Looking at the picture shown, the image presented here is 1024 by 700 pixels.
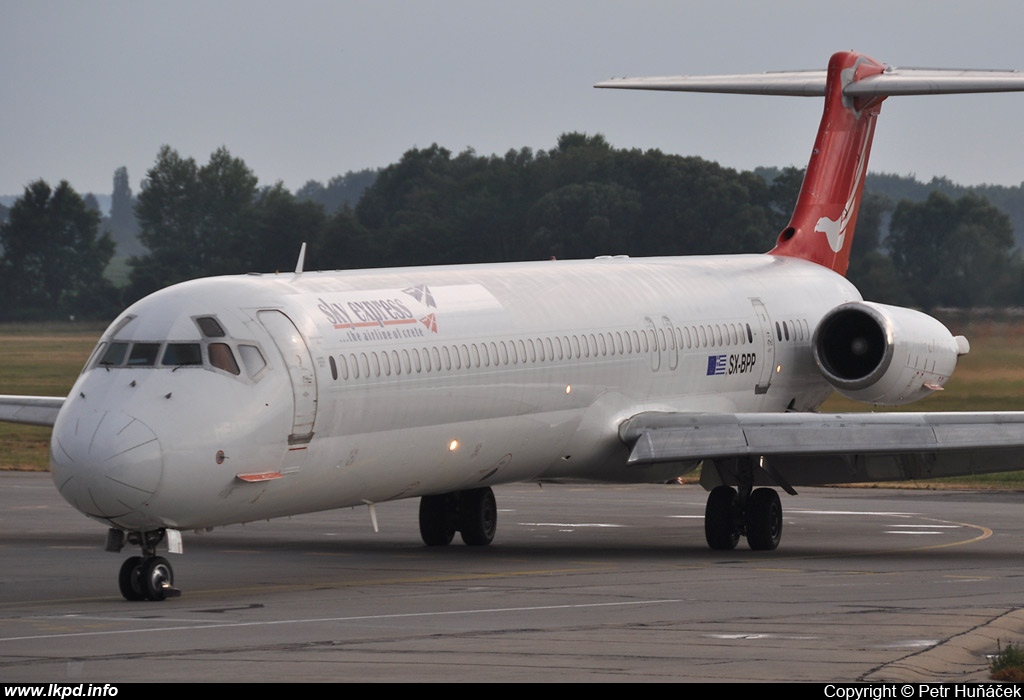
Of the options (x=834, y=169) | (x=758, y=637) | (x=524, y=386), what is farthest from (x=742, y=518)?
(x=834, y=169)

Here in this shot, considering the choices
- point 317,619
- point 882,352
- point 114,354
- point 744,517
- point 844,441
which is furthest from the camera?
point 882,352

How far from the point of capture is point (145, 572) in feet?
53.1

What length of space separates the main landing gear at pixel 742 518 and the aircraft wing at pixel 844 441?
42cm

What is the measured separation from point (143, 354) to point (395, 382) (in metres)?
2.82

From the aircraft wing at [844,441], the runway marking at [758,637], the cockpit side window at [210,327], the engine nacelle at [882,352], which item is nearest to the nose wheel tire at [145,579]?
the cockpit side window at [210,327]

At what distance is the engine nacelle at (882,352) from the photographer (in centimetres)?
2456

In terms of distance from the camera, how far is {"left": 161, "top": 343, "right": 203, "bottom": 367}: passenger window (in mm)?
16391

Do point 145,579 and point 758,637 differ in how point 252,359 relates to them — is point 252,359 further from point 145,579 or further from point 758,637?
point 758,637

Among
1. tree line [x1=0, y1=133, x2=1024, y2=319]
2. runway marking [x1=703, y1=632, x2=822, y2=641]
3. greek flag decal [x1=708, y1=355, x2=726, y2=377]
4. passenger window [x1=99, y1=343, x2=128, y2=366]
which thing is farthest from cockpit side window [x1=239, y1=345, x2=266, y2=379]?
tree line [x1=0, y1=133, x2=1024, y2=319]

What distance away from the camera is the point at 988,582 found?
1784 cm

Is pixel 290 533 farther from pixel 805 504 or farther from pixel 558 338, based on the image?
pixel 805 504

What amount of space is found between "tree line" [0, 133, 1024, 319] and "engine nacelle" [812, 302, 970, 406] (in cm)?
1362

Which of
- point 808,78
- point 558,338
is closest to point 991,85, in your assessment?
point 808,78

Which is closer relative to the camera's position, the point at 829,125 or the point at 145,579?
the point at 145,579
